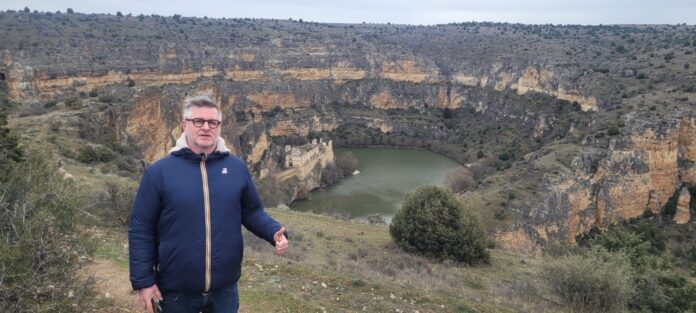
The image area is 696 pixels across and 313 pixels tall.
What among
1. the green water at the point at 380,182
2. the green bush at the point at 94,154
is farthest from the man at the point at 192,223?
the green water at the point at 380,182

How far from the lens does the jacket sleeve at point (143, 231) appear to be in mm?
3383

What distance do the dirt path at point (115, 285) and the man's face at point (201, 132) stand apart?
11.7ft

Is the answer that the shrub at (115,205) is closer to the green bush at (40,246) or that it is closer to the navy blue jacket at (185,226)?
the green bush at (40,246)

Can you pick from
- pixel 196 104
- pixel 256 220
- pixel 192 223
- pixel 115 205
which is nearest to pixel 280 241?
pixel 256 220

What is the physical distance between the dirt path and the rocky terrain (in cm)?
1121

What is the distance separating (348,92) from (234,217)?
65.9m

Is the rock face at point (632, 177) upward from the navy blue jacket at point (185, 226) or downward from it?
downward

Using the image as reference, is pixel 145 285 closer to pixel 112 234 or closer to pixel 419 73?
pixel 112 234

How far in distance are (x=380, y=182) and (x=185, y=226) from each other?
39.1 m

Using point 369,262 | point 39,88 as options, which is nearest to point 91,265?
point 369,262

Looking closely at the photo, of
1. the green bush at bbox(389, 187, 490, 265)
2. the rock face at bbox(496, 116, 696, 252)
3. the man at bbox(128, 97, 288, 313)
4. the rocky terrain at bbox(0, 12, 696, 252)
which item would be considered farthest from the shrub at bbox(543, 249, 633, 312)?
A: the rock face at bbox(496, 116, 696, 252)

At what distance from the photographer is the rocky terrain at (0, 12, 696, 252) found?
25.3 m

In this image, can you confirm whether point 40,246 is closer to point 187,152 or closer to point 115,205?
point 187,152

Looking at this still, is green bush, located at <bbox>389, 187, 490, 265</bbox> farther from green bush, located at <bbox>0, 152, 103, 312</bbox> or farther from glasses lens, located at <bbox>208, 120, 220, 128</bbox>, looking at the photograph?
glasses lens, located at <bbox>208, 120, 220, 128</bbox>
